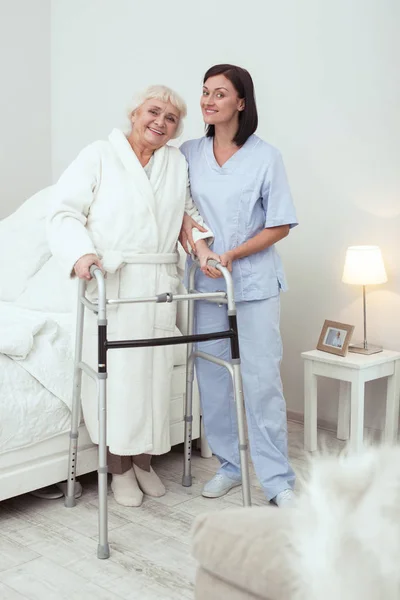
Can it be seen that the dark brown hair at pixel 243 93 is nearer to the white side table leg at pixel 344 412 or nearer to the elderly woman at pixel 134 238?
the elderly woman at pixel 134 238

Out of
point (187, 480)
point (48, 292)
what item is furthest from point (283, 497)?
point (48, 292)

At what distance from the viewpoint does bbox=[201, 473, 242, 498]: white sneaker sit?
258 cm

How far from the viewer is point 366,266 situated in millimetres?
2934

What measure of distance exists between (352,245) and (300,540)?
234cm

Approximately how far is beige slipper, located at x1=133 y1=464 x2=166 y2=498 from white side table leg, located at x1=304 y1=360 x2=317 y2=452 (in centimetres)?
73

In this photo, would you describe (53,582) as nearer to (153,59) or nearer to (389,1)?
(389,1)

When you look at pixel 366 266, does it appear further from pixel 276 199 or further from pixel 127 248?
pixel 127 248

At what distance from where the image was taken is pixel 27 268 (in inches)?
→ 124

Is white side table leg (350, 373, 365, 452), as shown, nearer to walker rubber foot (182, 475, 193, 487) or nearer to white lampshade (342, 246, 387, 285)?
white lampshade (342, 246, 387, 285)

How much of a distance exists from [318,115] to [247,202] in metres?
0.97

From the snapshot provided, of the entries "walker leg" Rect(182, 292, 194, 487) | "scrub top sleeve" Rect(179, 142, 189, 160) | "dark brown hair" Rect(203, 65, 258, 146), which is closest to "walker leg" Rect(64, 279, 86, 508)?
"walker leg" Rect(182, 292, 194, 487)

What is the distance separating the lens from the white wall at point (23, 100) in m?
4.16

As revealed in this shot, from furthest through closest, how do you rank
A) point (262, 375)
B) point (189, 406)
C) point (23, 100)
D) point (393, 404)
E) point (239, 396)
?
point (23, 100), point (393, 404), point (189, 406), point (262, 375), point (239, 396)

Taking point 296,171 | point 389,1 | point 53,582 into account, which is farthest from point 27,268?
point 389,1
